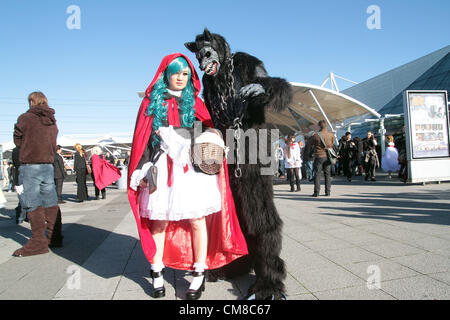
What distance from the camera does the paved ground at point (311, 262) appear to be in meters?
2.23

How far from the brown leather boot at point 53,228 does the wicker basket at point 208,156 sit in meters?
2.85

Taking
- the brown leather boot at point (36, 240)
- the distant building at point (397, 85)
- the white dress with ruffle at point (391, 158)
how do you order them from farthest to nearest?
1. the distant building at point (397, 85)
2. the white dress with ruffle at point (391, 158)
3. the brown leather boot at point (36, 240)

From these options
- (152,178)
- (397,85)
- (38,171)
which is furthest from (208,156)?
(397,85)

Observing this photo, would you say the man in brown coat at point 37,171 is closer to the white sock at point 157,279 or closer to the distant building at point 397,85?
the white sock at point 157,279

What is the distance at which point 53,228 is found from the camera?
3.90 meters

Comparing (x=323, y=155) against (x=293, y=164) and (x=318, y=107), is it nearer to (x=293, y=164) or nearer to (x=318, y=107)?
(x=293, y=164)

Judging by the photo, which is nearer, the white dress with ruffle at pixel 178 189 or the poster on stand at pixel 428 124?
the white dress with ruffle at pixel 178 189

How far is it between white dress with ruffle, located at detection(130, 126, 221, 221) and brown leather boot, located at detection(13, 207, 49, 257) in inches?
90.1

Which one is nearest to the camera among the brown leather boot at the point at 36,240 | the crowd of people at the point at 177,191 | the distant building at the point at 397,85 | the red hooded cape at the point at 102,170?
the crowd of people at the point at 177,191

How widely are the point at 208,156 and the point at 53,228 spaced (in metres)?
3.01

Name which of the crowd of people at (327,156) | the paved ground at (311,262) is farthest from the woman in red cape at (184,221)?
the crowd of people at (327,156)

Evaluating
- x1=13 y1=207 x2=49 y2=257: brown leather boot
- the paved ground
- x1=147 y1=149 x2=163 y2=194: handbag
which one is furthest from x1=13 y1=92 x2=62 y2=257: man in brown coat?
x1=147 y1=149 x2=163 y2=194: handbag

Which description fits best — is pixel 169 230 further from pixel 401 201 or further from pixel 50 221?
pixel 401 201

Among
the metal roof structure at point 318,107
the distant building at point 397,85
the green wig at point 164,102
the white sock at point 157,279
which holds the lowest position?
the white sock at point 157,279
